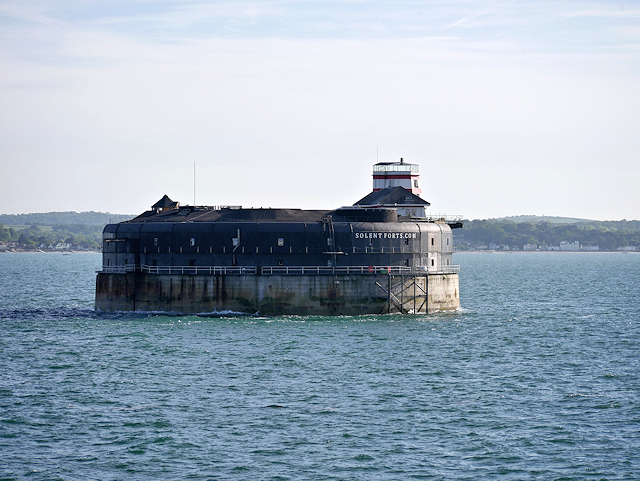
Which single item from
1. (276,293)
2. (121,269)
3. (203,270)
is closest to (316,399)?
(276,293)

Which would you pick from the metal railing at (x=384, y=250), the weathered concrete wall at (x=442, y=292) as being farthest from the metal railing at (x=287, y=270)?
the metal railing at (x=384, y=250)

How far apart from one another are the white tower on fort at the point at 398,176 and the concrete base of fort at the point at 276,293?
62.5ft

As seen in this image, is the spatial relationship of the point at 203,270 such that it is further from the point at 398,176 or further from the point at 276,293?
the point at 398,176

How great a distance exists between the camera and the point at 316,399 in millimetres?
42312

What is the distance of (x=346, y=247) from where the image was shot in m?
72.5

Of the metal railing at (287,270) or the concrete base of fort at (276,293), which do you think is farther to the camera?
the metal railing at (287,270)

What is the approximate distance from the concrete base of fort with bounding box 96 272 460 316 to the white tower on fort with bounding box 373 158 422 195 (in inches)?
750

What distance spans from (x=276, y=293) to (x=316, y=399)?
28145 millimetres

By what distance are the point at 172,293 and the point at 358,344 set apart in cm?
1936

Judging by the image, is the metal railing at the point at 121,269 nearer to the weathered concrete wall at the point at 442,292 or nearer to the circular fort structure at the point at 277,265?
the circular fort structure at the point at 277,265

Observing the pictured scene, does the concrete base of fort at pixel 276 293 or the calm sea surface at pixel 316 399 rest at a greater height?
the concrete base of fort at pixel 276 293

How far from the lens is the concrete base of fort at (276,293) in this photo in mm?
70125

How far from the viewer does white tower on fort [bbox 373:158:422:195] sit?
89.3m

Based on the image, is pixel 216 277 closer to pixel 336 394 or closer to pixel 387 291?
pixel 387 291
